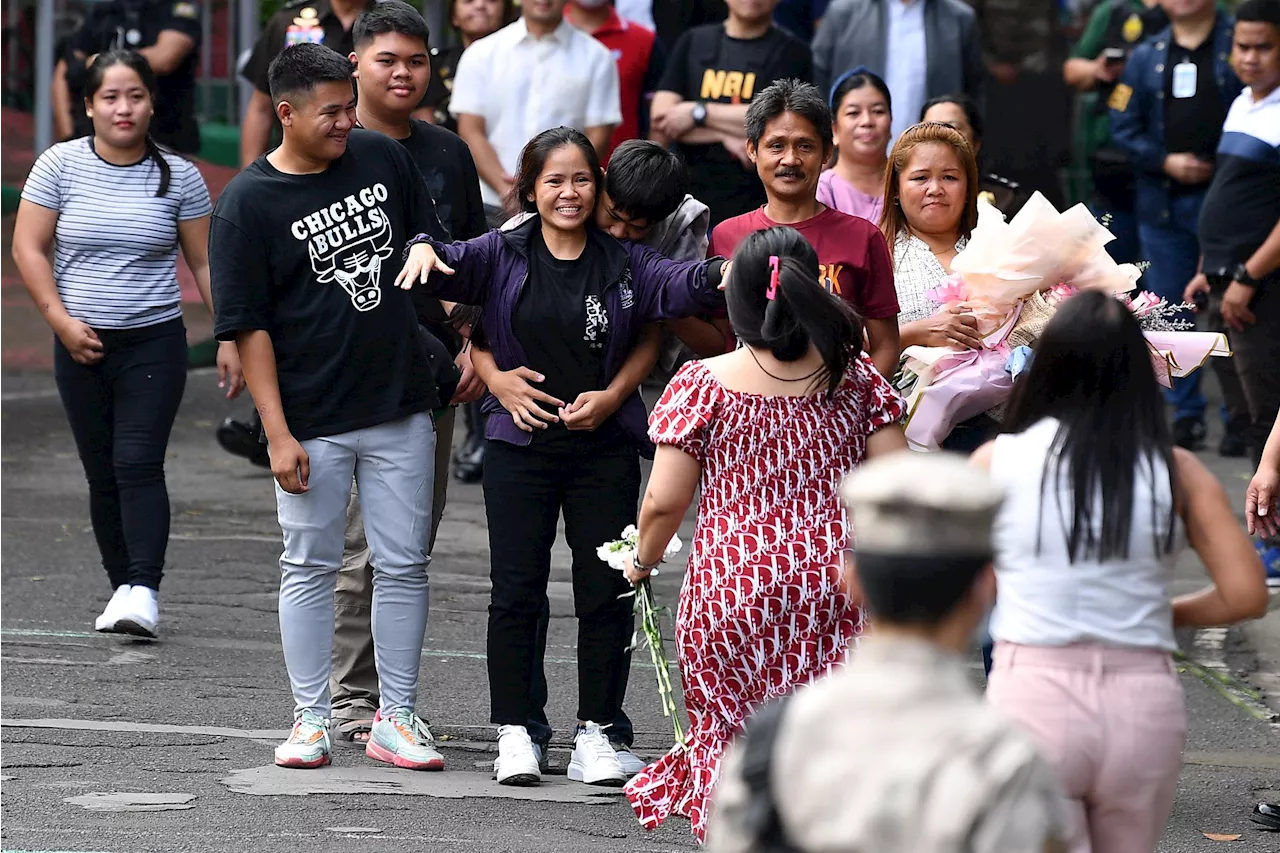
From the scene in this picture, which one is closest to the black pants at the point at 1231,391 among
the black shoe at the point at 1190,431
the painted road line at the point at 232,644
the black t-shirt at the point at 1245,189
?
the black shoe at the point at 1190,431

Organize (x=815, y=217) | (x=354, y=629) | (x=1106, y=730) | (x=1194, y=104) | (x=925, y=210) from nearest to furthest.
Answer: (x=1106, y=730), (x=815, y=217), (x=925, y=210), (x=354, y=629), (x=1194, y=104)

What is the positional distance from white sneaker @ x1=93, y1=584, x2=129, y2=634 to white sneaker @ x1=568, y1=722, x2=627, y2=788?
2121 millimetres

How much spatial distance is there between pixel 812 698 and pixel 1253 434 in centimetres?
634

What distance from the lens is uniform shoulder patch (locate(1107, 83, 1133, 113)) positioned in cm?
1071

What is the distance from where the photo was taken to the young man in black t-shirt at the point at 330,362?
5496 millimetres

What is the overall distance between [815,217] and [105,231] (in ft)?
9.00

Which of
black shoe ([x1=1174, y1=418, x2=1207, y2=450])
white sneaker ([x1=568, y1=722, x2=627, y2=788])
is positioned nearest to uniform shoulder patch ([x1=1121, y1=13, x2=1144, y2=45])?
black shoe ([x1=1174, y1=418, x2=1207, y2=450])

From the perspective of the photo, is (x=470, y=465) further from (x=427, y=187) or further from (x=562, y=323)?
(x=562, y=323)

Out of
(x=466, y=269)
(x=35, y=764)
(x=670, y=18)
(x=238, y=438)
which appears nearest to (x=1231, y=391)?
(x=670, y=18)

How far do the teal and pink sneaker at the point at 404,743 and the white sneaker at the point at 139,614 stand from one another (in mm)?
1525

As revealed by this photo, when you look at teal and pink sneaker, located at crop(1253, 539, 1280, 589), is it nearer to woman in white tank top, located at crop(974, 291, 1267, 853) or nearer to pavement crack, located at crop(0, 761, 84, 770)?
woman in white tank top, located at crop(974, 291, 1267, 853)

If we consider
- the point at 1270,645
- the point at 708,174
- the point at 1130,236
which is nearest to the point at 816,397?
the point at 1270,645

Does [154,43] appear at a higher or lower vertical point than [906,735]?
higher

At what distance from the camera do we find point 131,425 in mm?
7105
